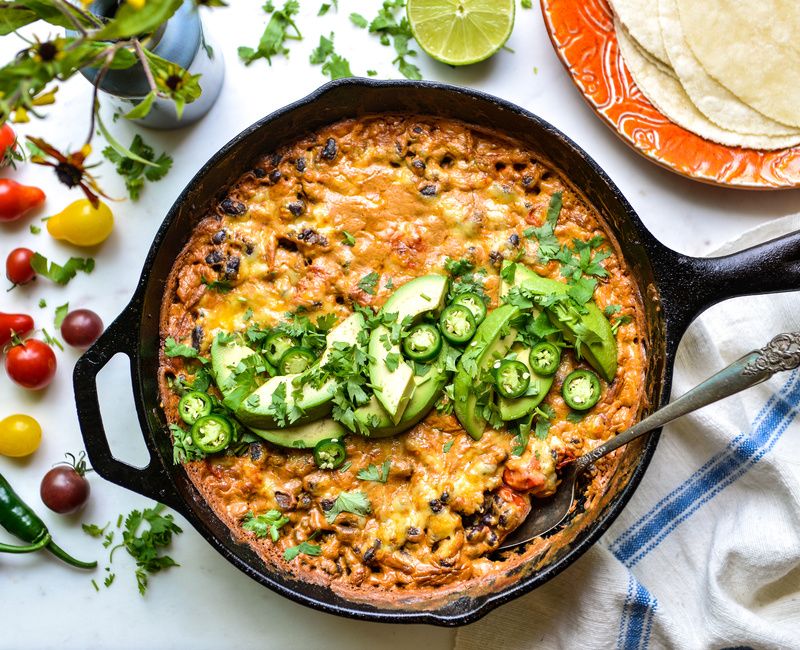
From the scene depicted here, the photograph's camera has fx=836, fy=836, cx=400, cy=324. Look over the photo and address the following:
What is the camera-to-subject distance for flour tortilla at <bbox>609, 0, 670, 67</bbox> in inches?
153

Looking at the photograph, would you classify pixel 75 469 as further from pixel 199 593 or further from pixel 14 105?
pixel 14 105

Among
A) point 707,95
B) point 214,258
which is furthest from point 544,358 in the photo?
point 707,95

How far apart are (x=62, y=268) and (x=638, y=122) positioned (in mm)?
2827

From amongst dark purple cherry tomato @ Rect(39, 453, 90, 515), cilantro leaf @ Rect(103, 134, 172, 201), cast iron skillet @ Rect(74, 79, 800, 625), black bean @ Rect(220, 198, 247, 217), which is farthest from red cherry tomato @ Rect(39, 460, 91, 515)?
black bean @ Rect(220, 198, 247, 217)

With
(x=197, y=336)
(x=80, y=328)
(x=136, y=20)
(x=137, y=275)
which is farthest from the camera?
(x=137, y=275)

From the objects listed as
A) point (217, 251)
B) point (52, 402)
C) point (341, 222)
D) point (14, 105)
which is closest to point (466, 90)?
point (341, 222)

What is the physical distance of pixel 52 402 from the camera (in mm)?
4109

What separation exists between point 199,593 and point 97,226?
5.95ft

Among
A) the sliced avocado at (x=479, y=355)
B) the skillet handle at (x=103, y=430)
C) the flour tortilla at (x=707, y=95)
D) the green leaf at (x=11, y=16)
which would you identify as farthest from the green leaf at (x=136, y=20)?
the flour tortilla at (x=707, y=95)

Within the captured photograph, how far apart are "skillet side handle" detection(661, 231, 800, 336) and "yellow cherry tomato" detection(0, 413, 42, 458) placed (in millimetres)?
2950

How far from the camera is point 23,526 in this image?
155 inches

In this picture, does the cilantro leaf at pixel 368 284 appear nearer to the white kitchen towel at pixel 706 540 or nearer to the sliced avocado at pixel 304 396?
the sliced avocado at pixel 304 396

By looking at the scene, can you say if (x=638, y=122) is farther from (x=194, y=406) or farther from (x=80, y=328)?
(x=80, y=328)

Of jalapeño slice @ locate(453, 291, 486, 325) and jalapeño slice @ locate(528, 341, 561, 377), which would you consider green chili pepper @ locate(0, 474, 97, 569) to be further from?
jalapeño slice @ locate(528, 341, 561, 377)
